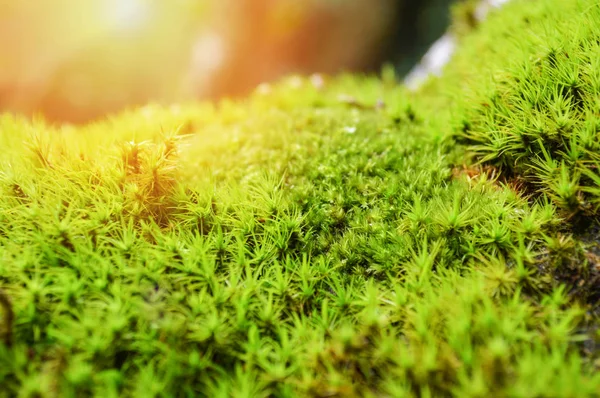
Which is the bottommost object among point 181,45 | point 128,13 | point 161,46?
point 181,45

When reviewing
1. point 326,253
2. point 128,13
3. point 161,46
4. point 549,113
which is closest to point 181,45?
point 161,46

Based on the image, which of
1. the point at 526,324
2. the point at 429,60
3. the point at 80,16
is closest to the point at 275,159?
the point at 526,324

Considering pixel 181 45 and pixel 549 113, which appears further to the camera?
pixel 181 45

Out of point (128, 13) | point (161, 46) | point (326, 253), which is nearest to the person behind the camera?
point (326, 253)

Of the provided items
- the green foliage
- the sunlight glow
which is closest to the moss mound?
the green foliage

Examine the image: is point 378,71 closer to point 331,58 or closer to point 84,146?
point 331,58

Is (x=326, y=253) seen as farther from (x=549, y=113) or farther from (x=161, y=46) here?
(x=161, y=46)
